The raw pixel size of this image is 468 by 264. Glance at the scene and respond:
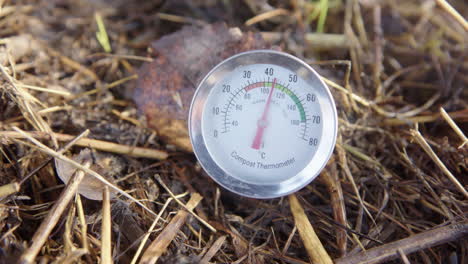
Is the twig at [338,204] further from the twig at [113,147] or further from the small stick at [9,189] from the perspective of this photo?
the small stick at [9,189]

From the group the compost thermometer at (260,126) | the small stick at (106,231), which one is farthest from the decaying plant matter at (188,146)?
the compost thermometer at (260,126)

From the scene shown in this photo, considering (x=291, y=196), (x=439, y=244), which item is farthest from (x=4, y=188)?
(x=439, y=244)

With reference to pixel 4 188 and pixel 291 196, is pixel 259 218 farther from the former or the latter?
pixel 4 188

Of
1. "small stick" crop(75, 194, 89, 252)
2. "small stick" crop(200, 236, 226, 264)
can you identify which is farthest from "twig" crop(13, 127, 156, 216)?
"small stick" crop(200, 236, 226, 264)

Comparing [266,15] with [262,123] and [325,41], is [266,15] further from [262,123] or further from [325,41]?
[262,123]

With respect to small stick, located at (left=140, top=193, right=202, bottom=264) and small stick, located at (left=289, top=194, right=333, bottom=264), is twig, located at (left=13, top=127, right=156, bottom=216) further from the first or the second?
small stick, located at (left=289, top=194, right=333, bottom=264)
